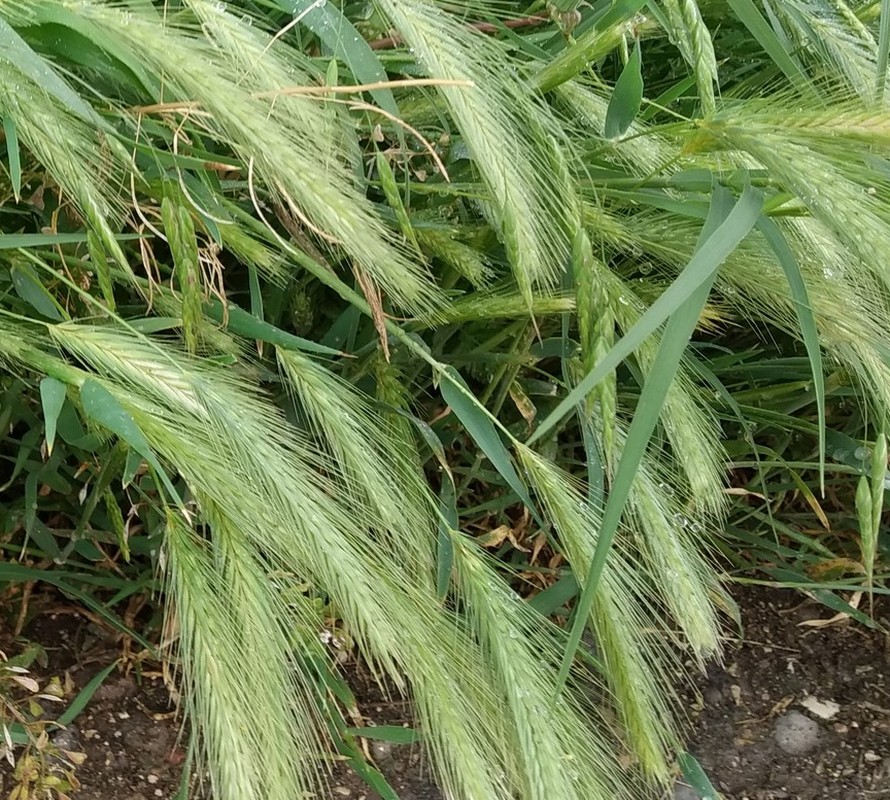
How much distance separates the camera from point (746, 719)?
0.98 m

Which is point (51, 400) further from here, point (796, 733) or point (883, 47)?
point (796, 733)

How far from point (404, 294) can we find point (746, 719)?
0.72 m

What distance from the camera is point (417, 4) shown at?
550 mm

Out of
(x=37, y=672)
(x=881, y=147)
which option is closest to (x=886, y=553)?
(x=881, y=147)

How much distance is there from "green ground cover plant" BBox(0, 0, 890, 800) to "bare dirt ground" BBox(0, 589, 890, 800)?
96 millimetres

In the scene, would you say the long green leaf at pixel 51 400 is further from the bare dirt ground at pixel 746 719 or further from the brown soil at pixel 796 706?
the brown soil at pixel 796 706

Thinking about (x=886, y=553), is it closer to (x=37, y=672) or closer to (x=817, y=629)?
(x=817, y=629)

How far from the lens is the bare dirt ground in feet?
2.79

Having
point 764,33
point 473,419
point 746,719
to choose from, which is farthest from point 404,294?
point 746,719

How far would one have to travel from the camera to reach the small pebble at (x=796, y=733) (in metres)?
0.96

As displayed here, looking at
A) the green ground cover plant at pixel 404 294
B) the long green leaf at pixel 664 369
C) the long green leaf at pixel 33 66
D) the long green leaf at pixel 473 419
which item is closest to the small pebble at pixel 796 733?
the green ground cover plant at pixel 404 294

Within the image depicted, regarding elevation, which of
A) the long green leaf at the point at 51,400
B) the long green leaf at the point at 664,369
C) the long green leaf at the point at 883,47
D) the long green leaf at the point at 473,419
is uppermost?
the long green leaf at the point at 883,47

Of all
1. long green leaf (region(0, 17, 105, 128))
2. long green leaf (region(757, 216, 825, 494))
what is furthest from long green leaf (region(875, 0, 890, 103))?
long green leaf (region(0, 17, 105, 128))

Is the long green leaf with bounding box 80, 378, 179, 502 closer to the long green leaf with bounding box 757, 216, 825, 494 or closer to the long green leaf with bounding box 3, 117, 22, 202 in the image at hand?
the long green leaf with bounding box 3, 117, 22, 202
